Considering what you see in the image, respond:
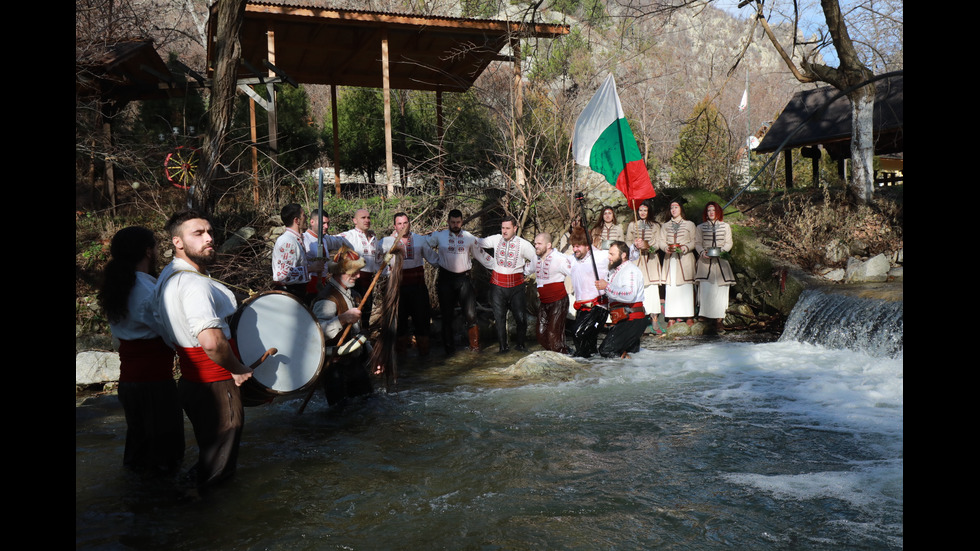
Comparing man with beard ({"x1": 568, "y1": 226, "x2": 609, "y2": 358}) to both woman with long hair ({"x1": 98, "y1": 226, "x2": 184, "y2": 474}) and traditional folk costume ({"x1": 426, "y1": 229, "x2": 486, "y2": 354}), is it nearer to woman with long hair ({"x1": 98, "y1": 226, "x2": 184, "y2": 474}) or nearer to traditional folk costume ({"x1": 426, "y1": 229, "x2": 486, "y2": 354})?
traditional folk costume ({"x1": 426, "y1": 229, "x2": 486, "y2": 354})

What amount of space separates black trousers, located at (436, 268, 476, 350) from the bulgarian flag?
236 centimetres

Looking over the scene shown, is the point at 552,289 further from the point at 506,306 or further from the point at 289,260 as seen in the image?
the point at 289,260

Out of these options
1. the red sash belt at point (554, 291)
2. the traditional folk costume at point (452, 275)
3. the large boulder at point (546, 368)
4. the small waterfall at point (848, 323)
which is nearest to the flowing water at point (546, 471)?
the large boulder at point (546, 368)

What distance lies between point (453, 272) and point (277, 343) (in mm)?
4919

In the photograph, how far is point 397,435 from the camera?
5.93 metres

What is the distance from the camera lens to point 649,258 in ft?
35.8

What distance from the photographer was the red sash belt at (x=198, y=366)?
4074mm

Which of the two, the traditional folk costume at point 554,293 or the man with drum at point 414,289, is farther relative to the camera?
the traditional folk costume at point 554,293

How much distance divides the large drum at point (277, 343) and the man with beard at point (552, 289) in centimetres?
474

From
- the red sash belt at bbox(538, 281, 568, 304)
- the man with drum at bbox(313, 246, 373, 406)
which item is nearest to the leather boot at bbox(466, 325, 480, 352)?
the red sash belt at bbox(538, 281, 568, 304)

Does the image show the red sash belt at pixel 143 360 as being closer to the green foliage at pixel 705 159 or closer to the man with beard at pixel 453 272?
the man with beard at pixel 453 272

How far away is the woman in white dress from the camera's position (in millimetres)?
10602

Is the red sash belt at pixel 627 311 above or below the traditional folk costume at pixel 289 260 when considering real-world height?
below
